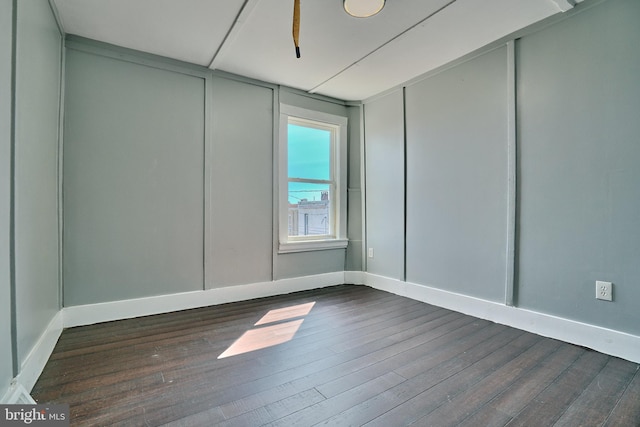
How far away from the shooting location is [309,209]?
3.80m

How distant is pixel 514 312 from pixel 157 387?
2.61 meters

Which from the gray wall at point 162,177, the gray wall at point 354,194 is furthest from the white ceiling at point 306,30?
the gray wall at point 354,194

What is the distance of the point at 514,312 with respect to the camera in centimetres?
247

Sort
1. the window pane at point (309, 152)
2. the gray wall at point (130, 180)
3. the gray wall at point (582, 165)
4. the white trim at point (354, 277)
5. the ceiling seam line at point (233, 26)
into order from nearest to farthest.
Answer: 1. the gray wall at point (582, 165)
2. the ceiling seam line at point (233, 26)
3. the gray wall at point (130, 180)
4. the window pane at point (309, 152)
5. the white trim at point (354, 277)

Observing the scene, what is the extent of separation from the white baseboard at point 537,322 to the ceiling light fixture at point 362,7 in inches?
97.9

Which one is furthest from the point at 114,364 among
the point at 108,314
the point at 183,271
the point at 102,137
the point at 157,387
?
the point at 102,137

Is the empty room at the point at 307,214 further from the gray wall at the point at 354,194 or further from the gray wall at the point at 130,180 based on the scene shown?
the gray wall at the point at 354,194

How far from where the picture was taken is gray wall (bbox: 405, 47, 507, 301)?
2604 millimetres

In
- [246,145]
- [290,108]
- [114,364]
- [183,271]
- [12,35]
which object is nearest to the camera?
[12,35]

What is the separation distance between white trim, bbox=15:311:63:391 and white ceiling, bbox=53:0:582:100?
2200mm

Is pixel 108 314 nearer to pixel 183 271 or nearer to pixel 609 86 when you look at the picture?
pixel 183 271

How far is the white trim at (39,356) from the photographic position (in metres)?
1.51

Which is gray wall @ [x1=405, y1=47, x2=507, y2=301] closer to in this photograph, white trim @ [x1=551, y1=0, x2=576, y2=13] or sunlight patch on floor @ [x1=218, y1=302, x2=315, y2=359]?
white trim @ [x1=551, y1=0, x2=576, y2=13]

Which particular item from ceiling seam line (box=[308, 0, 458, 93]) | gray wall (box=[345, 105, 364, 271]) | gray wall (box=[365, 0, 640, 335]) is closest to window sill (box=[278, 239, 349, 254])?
gray wall (box=[345, 105, 364, 271])
